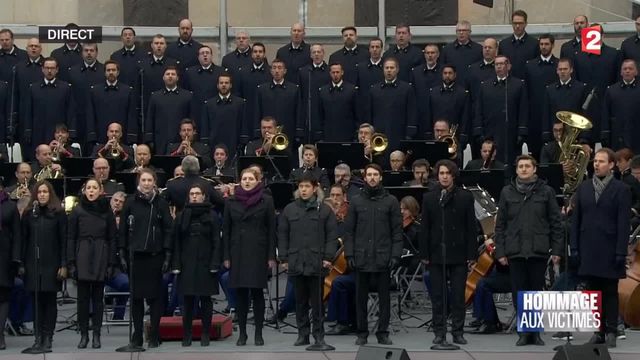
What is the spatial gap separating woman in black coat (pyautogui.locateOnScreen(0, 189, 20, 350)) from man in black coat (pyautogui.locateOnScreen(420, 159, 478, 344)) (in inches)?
182

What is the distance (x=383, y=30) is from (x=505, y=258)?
932 centimetres

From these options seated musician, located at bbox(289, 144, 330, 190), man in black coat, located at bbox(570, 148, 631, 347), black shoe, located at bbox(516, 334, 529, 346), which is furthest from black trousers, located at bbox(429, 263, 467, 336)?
seated musician, located at bbox(289, 144, 330, 190)

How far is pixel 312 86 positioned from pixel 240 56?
4.51 feet

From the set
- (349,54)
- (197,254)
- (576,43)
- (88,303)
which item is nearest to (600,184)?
(197,254)

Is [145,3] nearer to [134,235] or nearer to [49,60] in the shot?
[49,60]

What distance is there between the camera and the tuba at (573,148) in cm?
2062

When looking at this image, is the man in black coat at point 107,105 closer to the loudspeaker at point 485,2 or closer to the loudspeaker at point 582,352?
the loudspeaker at point 485,2

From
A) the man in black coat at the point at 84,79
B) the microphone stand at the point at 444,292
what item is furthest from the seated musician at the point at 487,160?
the man in black coat at the point at 84,79

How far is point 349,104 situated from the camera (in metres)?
22.6

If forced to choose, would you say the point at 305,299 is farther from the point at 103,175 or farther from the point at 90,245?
the point at 103,175

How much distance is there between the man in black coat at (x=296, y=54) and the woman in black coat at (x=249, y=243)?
6.49 meters

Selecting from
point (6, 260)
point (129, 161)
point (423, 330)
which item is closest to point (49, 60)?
point (129, 161)

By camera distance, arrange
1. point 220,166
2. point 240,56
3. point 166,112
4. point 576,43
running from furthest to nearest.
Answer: point 240,56 < point 576,43 < point 166,112 < point 220,166

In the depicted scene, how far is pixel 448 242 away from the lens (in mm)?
16906
